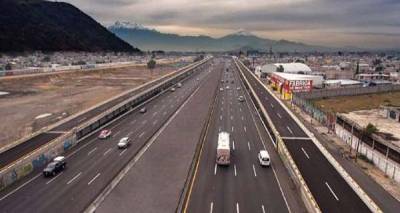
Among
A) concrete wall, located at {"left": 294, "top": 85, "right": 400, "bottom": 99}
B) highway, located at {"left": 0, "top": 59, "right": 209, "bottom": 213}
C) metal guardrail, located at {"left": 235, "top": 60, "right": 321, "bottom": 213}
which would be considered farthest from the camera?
concrete wall, located at {"left": 294, "top": 85, "right": 400, "bottom": 99}

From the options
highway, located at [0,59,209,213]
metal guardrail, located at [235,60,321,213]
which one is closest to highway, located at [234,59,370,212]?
metal guardrail, located at [235,60,321,213]

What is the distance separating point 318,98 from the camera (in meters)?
104

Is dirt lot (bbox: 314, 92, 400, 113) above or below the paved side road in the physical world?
above

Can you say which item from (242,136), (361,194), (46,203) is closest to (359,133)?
(242,136)

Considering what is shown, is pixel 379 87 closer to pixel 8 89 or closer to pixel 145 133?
pixel 145 133

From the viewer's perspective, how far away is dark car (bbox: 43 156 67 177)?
39.6 meters

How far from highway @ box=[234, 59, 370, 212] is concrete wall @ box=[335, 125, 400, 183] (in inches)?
297

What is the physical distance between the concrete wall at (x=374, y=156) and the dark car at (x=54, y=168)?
41.1m

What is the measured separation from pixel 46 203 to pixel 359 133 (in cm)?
4489

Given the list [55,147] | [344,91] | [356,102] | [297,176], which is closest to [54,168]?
[55,147]

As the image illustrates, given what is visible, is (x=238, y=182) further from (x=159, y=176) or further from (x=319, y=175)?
(x=159, y=176)

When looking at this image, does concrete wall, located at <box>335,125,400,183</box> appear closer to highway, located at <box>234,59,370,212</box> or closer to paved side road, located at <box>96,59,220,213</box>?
highway, located at <box>234,59,370,212</box>

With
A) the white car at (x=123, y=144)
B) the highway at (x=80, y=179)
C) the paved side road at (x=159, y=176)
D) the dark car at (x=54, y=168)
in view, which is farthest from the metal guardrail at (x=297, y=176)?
the dark car at (x=54, y=168)

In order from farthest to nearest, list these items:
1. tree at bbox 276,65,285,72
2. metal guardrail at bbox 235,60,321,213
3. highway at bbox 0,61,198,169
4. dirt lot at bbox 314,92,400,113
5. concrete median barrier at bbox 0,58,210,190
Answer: tree at bbox 276,65,285,72 → dirt lot at bbox 314,92,400,113 → highway at bbox 0,61,198,169 → concrete median barrier at bbox 0,58,210,190 → metal guardrail at bbox 235,60,321,213
